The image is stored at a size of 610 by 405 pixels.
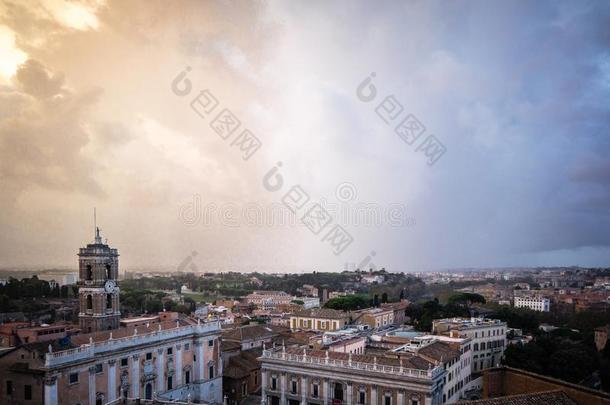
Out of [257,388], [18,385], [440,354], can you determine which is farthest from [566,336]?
[18,385]

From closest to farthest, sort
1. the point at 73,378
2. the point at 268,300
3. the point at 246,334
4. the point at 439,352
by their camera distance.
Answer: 1. the point at 73,378
2. the point at 439,352
3. the point at 246,334
4. the point at 268,300

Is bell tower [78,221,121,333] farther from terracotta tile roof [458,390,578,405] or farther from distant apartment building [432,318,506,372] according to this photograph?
distant apartment building [432,318,506,372]

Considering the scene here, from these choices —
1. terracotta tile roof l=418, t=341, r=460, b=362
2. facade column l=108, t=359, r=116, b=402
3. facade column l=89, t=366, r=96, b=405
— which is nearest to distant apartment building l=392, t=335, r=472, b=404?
terracotta tile roof l=418, t=341, r=460, b=362

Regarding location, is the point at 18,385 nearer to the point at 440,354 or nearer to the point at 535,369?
the point at 440,354

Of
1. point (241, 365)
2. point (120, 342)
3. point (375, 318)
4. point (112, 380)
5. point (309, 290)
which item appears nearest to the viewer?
point (112, 380)

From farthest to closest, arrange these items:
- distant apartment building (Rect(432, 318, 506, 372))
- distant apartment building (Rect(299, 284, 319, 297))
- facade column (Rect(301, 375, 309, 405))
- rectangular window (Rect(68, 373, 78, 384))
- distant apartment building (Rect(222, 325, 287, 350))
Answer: distant apartment building (Rect(299, 284, 319, 297)) → distant apartment building (Rect(432, 318, 506, 372)) → distant apartment building (Rect(222, 325, 287, 350)) → facade column (Rect(301, 375, 309, 405)) → rectangular window (Rect(68, 373, 78, 384))

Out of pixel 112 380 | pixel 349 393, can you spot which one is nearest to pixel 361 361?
pixel 349 393

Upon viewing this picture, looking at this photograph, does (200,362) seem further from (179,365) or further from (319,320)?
(319,320)
